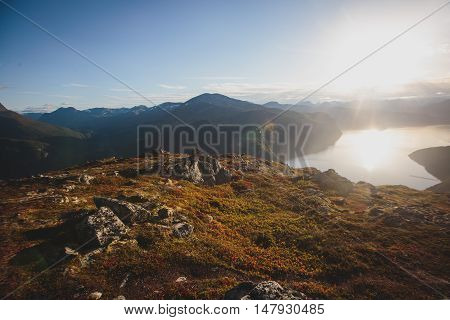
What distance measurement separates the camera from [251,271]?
24.6 meters

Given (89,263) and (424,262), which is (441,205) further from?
(89,263)

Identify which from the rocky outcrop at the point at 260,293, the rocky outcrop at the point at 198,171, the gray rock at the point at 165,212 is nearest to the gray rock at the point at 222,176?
the rocky outcrop at the point at 198,171

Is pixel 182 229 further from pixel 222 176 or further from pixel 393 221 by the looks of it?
pixel 222 176

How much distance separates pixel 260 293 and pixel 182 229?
1437cm

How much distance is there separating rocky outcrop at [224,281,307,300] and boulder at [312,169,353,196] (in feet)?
181

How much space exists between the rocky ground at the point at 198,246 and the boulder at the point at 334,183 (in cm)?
2166

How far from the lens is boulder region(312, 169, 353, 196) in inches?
2825

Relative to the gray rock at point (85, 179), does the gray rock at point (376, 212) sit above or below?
below

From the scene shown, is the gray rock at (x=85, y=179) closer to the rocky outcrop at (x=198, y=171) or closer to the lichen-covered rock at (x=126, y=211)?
the rocky outcrop at (x=198, y=171)

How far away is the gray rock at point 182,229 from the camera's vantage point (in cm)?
2972

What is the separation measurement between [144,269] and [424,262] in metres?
27.6

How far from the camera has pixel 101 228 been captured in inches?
1035

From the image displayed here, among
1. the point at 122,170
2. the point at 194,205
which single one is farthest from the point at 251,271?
the point at 122,170
